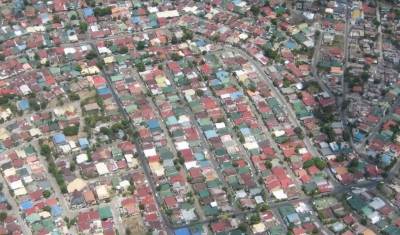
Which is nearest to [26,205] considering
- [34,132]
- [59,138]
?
[59,138]

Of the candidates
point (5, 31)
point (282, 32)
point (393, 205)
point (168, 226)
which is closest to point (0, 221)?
point (168, 226)

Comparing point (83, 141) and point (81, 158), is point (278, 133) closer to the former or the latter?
point (83, 141)

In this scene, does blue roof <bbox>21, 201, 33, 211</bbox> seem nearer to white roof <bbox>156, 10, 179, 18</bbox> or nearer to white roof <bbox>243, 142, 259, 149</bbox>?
white roof <bbox>243, 142, 259, 149</bbox>

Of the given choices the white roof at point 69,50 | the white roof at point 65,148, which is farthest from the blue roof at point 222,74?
the white roof at point 65,148

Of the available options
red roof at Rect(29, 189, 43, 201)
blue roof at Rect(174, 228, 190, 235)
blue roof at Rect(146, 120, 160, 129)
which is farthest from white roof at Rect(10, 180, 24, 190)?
blue roof at Rect(174, 228, 190, 235)

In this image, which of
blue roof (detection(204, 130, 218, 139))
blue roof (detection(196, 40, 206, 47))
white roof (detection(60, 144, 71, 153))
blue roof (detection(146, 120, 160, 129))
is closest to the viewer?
white roof (detection(60, 144, 71, 153))

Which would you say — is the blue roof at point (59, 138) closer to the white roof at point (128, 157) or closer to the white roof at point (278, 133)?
→ the white roof at point (128, 157)
